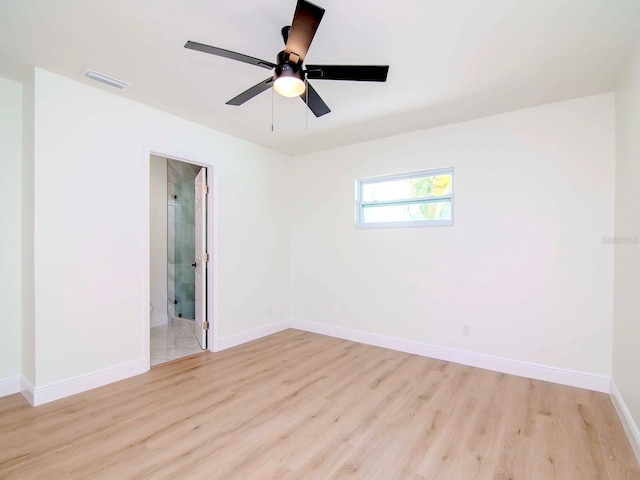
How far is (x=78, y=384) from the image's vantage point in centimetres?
271

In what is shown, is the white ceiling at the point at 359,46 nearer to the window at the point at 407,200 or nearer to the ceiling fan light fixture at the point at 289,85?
the ceiling fan light fixture at the point at 289,85

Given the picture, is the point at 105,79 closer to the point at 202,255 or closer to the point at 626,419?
the point at 202,255

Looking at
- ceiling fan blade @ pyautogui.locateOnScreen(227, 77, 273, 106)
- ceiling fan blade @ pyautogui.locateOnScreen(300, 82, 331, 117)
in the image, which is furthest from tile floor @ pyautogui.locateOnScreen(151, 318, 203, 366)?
ceiling fan blade @ pyautogui.locateOnScreen(300, 82, 331, 117)

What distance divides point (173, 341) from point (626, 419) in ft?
14.9

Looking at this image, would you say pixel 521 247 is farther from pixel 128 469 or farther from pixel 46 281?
pixel 46 281

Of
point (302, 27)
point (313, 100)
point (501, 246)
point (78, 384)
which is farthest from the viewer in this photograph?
point (501, 246)

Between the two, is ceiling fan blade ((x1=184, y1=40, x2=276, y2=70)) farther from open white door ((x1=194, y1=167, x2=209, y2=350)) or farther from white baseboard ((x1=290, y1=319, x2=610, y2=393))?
white baseboard ((x1=290, y1=319, x2=610, y2=393))

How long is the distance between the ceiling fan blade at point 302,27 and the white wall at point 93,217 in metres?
2.08

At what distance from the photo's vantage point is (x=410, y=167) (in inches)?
152

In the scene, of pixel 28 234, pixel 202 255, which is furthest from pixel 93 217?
pixel 202 255

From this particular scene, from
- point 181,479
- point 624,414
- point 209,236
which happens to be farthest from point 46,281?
point 624,414

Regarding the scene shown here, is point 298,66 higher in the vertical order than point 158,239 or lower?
higher

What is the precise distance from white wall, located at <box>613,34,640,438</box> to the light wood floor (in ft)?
1.31

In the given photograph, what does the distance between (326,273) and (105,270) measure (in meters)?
2.69
